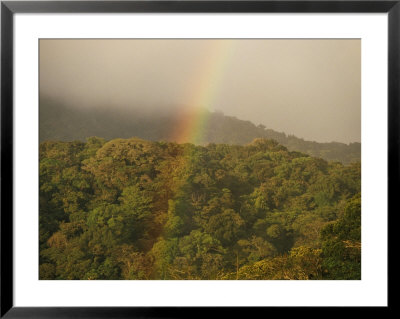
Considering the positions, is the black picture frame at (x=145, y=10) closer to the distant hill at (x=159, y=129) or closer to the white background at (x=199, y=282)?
the white background at (x=199, y=282)

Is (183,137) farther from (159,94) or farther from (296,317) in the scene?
(296,317)

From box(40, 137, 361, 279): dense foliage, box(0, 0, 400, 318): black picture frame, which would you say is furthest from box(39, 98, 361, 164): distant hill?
box(0, 0, 400, 318): black picture frame

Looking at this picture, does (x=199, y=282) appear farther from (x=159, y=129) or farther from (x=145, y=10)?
(x=145, y=10)

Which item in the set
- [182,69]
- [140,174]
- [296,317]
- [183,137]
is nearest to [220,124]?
[183,137]

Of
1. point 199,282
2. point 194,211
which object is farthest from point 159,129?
point 199,282

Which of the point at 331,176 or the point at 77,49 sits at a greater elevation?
the point at 77,49

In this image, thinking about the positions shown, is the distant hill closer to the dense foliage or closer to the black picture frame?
the dense foliage

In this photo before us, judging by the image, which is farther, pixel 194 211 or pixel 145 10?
pixel 194 211
